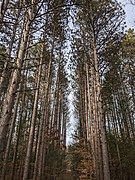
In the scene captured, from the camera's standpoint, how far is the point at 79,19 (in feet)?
32.6

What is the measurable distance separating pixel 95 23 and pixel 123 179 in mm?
11408

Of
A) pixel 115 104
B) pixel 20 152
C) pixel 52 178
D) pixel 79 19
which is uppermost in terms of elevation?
pixel 79 19

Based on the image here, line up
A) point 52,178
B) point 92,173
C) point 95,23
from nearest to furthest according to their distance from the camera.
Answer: point 95,23 → point 92,173 → point 52,178

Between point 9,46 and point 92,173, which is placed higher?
point 9,46

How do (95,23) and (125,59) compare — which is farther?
(125,59)

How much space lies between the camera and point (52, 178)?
1752 centimetres

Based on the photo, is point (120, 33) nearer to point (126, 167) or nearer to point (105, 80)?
point (105, 80)

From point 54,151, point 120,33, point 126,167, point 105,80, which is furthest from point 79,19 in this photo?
point 54,151

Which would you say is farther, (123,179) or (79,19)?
(123,179)

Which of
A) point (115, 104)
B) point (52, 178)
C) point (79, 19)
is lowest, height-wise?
point (52, 178)

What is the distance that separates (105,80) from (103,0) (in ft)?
18.0

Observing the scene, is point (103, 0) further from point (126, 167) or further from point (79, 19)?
point (126, 167)

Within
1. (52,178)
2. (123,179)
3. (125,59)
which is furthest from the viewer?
(52,178)

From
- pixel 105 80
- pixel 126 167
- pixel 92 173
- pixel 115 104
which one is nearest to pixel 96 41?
pixel 105 80
